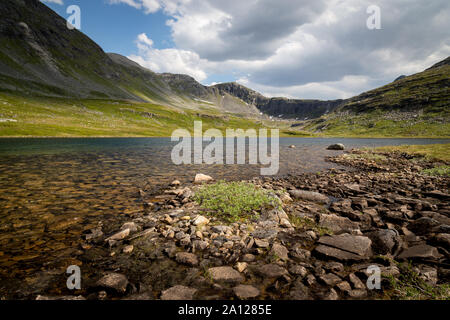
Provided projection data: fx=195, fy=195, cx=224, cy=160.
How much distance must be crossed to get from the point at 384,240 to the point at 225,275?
21.5 ft

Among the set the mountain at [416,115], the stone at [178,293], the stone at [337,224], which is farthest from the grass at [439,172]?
the mountain at [416,115]

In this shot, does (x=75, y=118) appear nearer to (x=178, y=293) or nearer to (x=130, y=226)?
(x=130, y=226)

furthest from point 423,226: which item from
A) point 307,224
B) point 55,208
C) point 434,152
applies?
point 434,152

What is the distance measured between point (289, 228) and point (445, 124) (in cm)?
19667

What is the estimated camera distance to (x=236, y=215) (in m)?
10.4

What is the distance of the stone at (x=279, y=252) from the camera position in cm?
711

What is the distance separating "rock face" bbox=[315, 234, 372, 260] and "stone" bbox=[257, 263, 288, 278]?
1.93 metres

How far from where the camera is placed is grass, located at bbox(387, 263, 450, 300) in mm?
4949

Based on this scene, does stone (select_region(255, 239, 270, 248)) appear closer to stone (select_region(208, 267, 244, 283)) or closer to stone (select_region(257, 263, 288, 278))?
stone (select_region(257, 263, 288, 278))

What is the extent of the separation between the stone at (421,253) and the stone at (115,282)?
29.8 ft

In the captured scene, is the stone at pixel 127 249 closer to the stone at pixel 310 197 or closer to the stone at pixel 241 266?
the stone at pixel 241 266

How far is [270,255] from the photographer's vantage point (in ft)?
23.7

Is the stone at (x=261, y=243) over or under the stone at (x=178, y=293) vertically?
over

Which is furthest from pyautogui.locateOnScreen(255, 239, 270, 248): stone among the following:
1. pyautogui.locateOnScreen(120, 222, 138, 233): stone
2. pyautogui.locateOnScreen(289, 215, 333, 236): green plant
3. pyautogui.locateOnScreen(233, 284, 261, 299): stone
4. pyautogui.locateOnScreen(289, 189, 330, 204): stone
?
pyautogui.locateOnScreen(289, 189, 330, 204): stone
